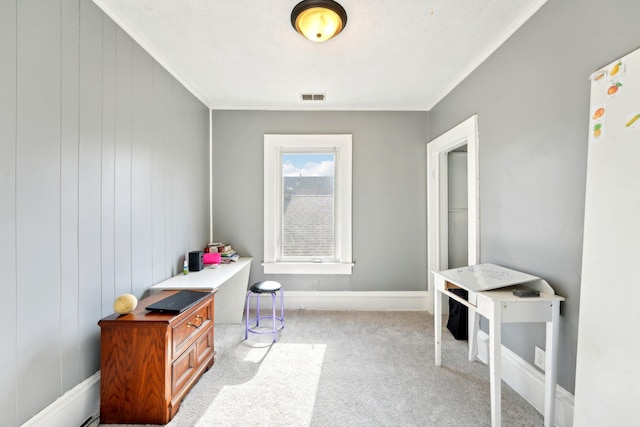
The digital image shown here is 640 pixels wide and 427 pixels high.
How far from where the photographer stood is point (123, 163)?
75.3 inches

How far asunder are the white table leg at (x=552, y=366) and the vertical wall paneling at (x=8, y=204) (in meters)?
2.64

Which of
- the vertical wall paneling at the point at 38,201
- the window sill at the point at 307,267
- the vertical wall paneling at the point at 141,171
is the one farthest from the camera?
the window sill at the point at 307,267

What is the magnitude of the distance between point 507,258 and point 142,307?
2.55m

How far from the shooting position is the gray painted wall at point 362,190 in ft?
11.4

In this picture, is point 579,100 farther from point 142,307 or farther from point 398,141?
point 142,307

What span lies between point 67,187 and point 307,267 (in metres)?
2.43

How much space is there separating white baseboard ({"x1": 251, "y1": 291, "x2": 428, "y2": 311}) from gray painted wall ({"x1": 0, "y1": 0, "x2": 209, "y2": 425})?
167 cm

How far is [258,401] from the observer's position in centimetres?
181

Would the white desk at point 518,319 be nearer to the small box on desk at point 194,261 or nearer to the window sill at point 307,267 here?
the window sill at point 307,267

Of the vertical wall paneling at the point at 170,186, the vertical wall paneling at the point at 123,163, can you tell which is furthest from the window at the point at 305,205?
the vertical wall paneling at the point at 123,163

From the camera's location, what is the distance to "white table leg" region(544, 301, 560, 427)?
4.92 ft

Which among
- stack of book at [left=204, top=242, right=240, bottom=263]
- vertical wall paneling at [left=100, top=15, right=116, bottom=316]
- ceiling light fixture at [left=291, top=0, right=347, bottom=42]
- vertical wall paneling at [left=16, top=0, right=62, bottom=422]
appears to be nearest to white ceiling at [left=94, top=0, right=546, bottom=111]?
ceiling light fixture at [left=291, top=0, right=347, bottom=42]

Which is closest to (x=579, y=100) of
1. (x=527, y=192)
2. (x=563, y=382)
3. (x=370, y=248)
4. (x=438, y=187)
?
(x=527, y=192)

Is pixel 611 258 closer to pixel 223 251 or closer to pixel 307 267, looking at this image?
pixel 307 267
